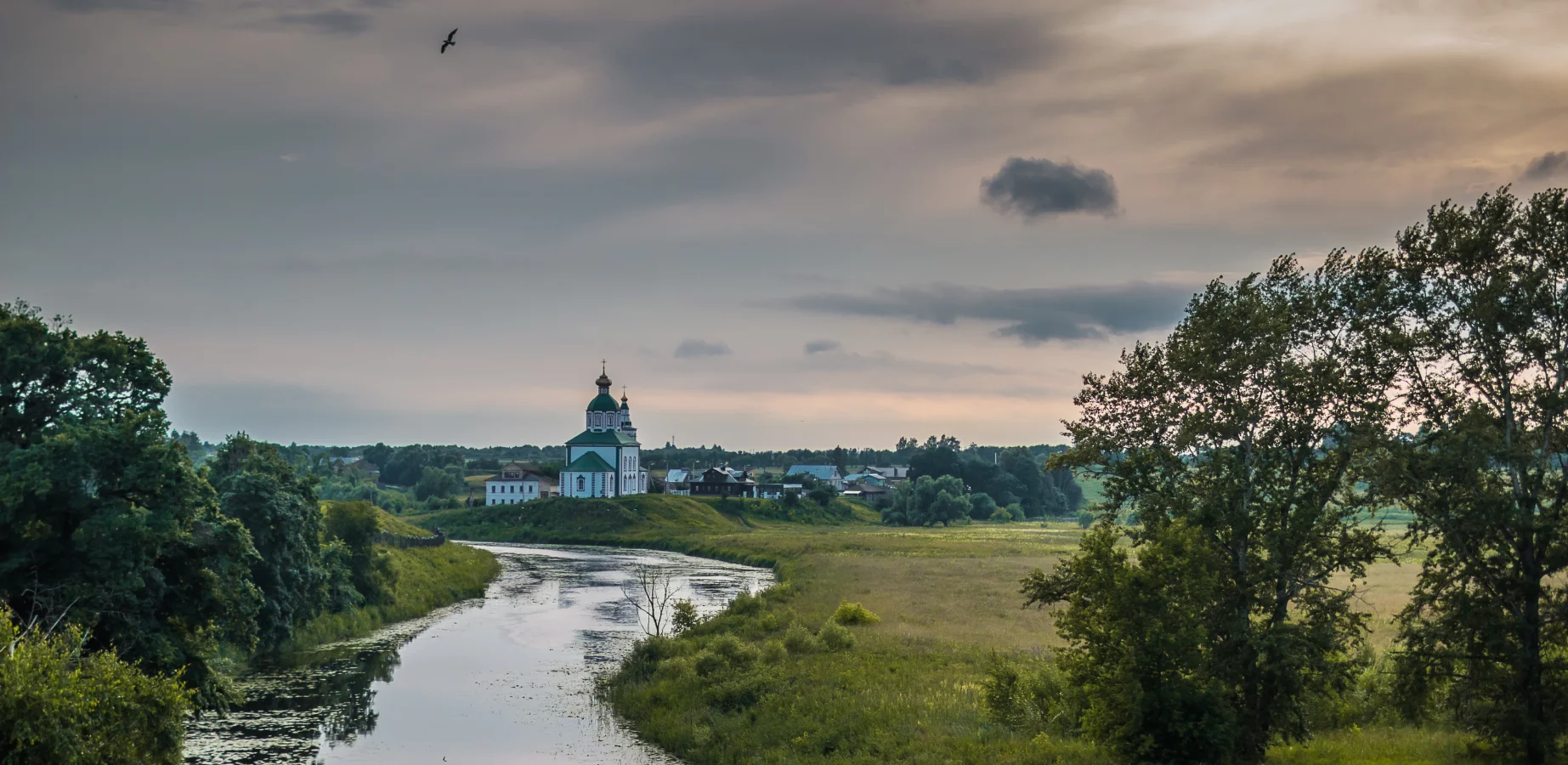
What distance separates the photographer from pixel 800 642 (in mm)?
43000

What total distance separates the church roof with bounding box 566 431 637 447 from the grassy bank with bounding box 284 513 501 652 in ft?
255

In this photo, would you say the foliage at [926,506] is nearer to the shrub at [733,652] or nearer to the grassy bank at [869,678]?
the grassy bank at [869,678]

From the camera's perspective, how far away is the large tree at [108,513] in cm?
2884

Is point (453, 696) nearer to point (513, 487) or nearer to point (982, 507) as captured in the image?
point (513, 487)

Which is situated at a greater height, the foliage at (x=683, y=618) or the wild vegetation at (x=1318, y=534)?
the wild vegetation at (x=1318, y=534)

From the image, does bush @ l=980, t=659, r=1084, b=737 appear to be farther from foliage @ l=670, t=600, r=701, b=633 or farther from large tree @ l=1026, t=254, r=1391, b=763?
foliage @ l=670, t=600, r=701, b=633

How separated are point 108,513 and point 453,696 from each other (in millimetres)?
14751

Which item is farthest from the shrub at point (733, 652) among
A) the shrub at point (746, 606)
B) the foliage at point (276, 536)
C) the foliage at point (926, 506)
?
the foliage at point (926, 506)

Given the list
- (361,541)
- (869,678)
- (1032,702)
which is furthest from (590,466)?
(1032,702)

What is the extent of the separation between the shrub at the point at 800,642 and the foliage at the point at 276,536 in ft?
66.0

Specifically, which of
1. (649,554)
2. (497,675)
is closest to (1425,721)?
(497,675)

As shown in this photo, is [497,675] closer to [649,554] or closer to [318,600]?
[318,600]

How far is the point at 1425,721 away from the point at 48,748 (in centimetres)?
2881

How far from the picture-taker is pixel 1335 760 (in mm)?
23281
